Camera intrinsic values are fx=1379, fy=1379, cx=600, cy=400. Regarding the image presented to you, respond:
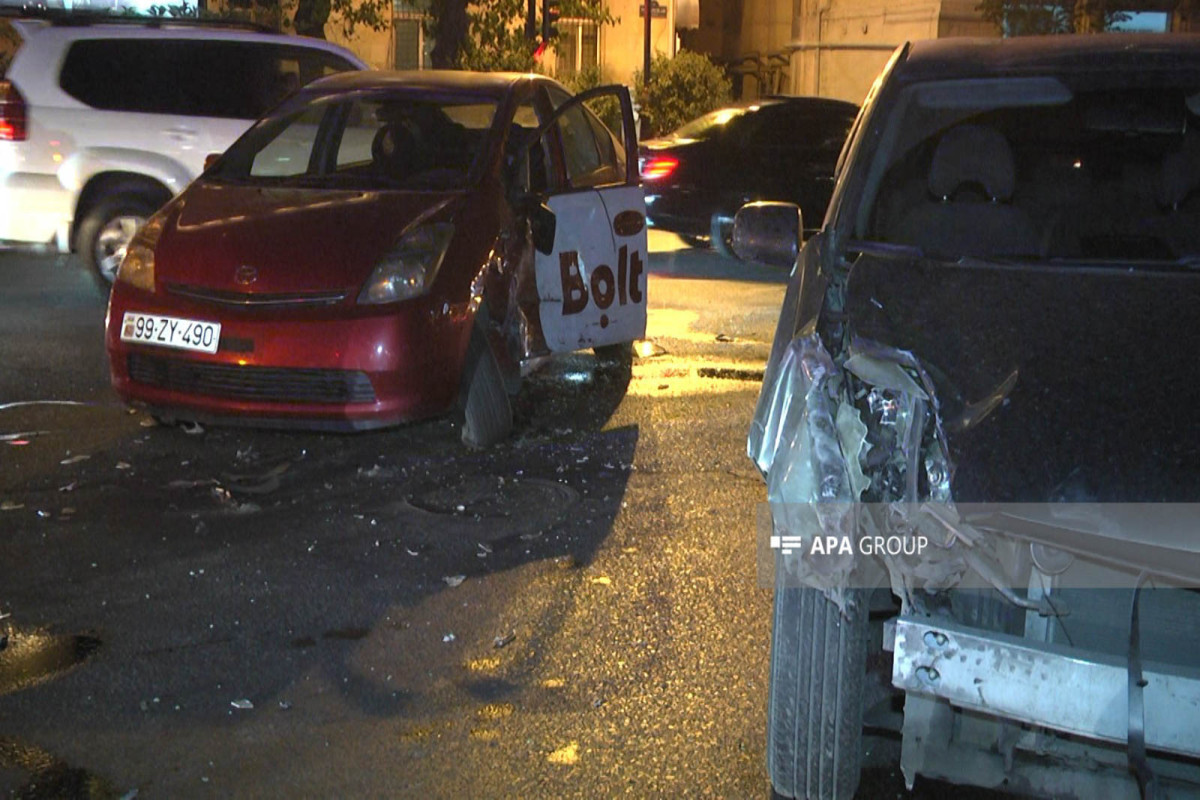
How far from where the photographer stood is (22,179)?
391 inches

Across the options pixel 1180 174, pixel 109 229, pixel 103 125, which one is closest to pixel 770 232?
pixel 1180 174

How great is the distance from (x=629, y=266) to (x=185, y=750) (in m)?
4.36

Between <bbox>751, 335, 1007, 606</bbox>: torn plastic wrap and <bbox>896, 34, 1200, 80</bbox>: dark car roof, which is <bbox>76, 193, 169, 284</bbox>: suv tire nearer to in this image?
<bbox>896, 34, 1200, 80</bbox>: dark car roof

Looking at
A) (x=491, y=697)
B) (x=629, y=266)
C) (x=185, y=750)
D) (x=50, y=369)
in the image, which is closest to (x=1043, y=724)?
(x=491, y=697)

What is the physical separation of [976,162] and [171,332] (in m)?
3.45

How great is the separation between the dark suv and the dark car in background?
9.22 m

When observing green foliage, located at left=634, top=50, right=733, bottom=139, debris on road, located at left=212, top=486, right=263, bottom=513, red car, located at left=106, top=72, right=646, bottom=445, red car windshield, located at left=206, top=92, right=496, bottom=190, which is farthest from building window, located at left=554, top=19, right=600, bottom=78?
debris on road, located at left=212, top=486, right=263, bottom=513

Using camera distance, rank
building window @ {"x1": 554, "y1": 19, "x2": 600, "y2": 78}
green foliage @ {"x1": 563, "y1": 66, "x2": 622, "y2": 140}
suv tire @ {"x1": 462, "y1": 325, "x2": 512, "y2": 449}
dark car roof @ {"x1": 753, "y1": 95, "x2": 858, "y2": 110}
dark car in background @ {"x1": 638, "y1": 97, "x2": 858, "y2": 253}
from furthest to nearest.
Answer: building window @ {"x1": 554, "y1": 19, "x2": 600, "y2": 78} < green foliage @ {"x1": 563, "y1": 66, "x2": 622, "y2": 140} < dark car roof @ {"x1": 753, "y1": 95, "x2": 858, "y2": 110} < dark car in background @ {"x1": 638, "y1": 97, "x2": 858, "y2": 253} < suv tire @ {"x1": 462, "y1": 325, "x2": 512, "y2": 449}

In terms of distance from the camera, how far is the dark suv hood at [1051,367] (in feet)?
9.40

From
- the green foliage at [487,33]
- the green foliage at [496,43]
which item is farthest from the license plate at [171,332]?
the green foliage at [496,43]

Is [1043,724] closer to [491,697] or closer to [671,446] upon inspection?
[491,697]

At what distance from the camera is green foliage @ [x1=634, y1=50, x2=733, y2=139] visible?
25.0 metres

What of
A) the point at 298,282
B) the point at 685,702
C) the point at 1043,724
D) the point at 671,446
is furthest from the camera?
the point at 671,446

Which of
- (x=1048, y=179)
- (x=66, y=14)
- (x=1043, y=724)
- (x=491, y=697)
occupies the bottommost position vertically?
(x=491, y=697)
